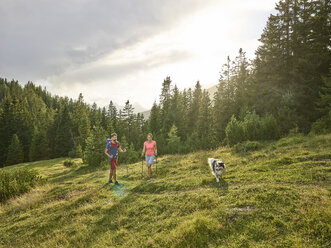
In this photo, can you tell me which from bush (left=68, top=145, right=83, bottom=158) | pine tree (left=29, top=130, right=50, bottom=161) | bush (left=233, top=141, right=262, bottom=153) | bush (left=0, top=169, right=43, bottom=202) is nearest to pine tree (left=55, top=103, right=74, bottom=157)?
pine tree (left=29, top=130, right=50, bottom=161)

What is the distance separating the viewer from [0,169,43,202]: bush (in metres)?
12.0

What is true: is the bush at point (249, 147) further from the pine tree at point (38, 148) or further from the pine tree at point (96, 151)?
the pine tree at point (38, 148)

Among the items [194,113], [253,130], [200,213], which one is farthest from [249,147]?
[194,113]

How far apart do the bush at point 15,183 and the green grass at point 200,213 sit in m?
1.89

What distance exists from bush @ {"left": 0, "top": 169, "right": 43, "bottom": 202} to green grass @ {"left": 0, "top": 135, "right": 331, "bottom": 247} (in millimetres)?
1885

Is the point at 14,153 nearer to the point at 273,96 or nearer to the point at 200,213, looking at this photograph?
the point at 200,213

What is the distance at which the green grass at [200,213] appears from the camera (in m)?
4.41

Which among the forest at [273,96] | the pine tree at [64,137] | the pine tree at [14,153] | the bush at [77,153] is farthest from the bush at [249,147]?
the pine tree at [64,137]

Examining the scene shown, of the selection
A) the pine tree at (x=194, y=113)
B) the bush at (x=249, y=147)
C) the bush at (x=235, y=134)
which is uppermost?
the pine tree at (x=194, y=113)

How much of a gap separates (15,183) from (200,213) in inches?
534

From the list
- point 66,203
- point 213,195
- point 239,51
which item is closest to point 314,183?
point 213,195

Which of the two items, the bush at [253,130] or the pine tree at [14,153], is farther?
the pine tree at [14,153]

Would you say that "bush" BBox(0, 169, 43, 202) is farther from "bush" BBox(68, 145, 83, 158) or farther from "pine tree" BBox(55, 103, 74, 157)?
"pine tree" BBox(55, 103, 74, 157)

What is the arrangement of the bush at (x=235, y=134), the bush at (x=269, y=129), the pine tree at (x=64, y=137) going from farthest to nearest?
the pine tree at (x=64, y=137), the bush at (x=235, y=134), the bush at (x=269, y=129)
